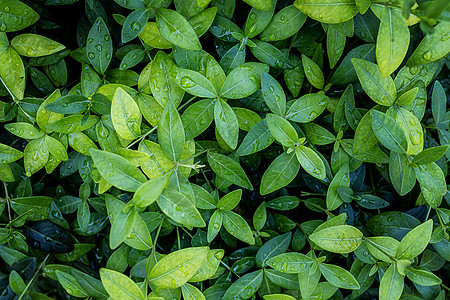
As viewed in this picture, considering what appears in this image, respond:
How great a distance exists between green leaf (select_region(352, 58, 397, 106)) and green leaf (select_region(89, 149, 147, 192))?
88cm

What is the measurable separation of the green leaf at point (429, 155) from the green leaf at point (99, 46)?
4.34 feet

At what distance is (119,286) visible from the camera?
1134 mm

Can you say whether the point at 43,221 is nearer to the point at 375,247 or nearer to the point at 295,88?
the point at 295,88

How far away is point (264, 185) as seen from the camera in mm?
1318

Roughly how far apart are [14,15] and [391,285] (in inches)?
73.6

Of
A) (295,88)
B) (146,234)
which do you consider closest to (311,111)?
(295,88)

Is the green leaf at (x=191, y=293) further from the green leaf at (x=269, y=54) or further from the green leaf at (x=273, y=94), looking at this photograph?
the green leaf at (x=269, y=54)

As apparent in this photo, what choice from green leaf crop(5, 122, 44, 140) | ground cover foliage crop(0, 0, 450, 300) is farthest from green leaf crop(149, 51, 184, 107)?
green leaf crop(5, 122, 44, 140)

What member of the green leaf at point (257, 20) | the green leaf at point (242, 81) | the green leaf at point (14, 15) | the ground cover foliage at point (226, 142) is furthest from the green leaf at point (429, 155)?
the green leaf at point (14, 15)

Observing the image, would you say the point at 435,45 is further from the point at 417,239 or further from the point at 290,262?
the point at 290,262

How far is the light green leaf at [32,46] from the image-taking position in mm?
1429

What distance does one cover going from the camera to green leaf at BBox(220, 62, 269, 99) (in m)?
1.25

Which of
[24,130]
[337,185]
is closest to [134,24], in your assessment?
[24,130]

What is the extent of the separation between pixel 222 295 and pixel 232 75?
3.18ft
